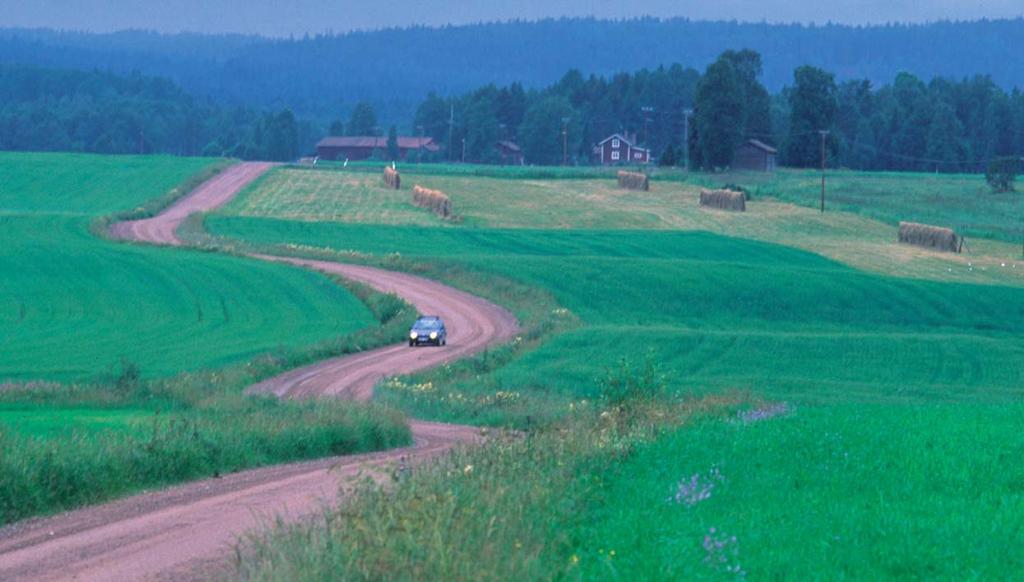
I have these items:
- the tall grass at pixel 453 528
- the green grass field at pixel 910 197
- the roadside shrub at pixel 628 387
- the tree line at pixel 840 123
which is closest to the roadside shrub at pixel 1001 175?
the green grass field at pixel 910 197

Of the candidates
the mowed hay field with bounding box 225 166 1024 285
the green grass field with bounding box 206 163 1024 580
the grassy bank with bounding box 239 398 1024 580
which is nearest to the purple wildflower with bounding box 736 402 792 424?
the green grass field with bounding box 206 163 1024 580

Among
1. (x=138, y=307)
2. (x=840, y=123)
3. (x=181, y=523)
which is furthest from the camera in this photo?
(x=840, y=123)

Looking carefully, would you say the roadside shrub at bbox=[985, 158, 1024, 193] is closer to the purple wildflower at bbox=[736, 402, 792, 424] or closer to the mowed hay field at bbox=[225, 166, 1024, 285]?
the mowed hay field at bbox=[225, 166, 1024, 285]

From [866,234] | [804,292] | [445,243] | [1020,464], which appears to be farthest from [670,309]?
[1020,464]

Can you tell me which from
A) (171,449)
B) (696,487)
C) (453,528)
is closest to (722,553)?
(453,528)

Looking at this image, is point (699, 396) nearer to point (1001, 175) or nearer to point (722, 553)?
point (722, 553)

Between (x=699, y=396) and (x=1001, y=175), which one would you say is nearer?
(x=699, y=396)

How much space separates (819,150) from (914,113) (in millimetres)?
33478

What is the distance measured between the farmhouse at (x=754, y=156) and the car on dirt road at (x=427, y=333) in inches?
4069

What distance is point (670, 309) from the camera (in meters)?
61.3

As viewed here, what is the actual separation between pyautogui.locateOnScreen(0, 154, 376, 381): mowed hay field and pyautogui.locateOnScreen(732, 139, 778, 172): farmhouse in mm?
82185

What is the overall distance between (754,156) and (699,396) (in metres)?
123

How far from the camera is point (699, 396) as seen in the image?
33.1m

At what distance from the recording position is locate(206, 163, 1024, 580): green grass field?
10359 mm
